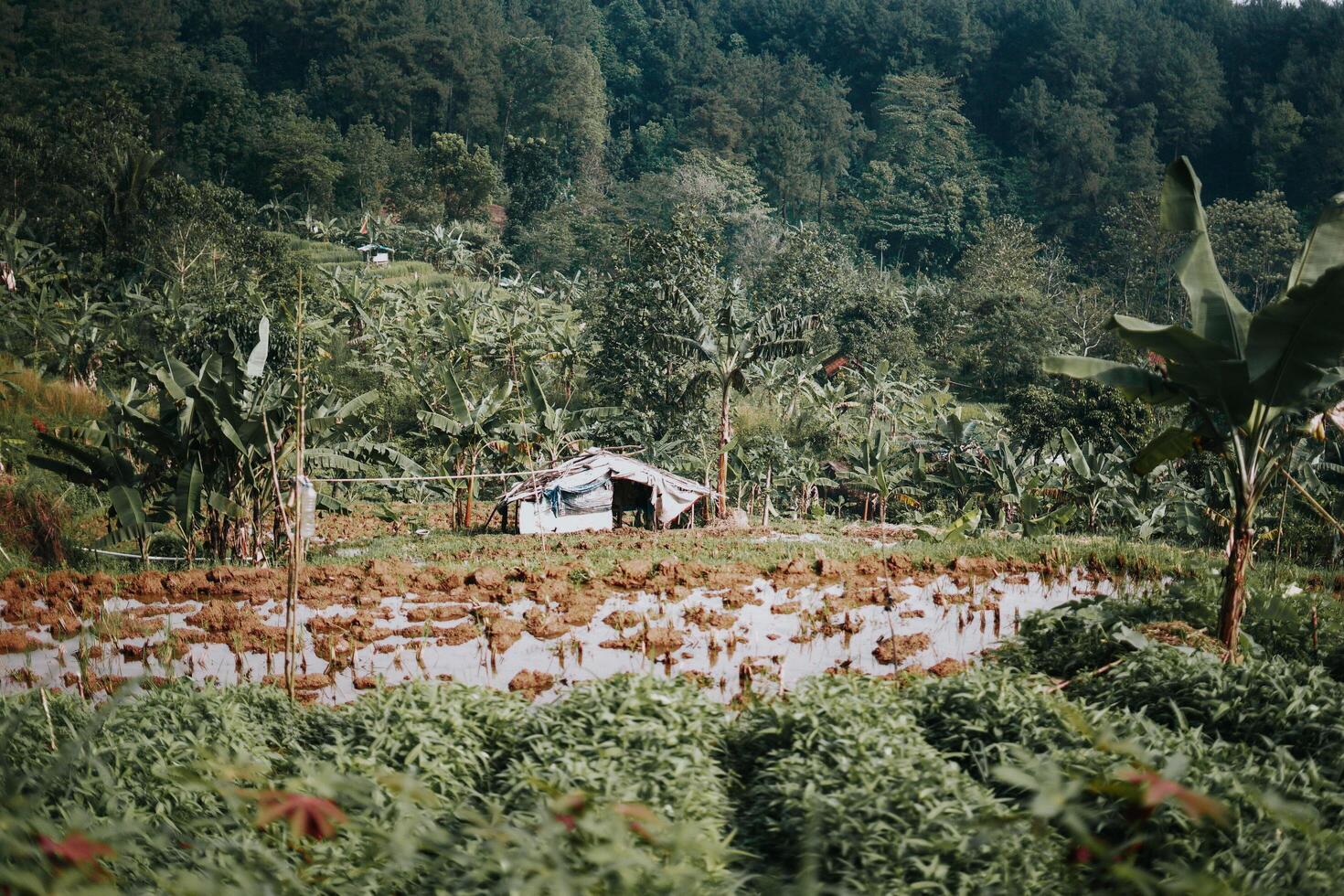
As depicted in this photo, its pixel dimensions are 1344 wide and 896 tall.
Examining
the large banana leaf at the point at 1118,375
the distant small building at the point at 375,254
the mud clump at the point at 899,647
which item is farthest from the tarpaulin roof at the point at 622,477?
the distant small building at the point at 375,254

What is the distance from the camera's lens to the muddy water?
17.7 feet

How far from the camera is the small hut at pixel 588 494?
39.5ft

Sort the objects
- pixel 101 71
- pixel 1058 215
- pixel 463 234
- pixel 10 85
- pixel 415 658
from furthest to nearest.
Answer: pixel 1058 215 → pixel 101 71 → pixel 463 234 → pixel 10 85 → pixel 415 658

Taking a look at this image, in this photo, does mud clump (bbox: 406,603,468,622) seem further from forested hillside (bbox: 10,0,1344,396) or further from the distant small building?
the distant small building

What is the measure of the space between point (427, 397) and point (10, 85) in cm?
3348

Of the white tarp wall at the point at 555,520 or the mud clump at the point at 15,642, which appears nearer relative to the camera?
the mud clump at the point at 15,642

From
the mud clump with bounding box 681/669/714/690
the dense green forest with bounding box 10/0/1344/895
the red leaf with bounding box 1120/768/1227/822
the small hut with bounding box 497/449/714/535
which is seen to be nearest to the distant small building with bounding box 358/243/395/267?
the dense green forest with bounding box 10/0/1344/895

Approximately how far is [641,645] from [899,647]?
1471 millimetres

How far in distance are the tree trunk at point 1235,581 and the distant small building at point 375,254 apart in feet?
114

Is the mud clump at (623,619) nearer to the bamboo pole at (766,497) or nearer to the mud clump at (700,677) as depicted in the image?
the mud clump at (700,677)

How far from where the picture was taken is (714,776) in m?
3.51

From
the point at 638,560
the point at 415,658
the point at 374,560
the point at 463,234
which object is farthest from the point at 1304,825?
the point at 463,234

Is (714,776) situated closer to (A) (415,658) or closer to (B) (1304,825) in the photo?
(B) (1304,825)

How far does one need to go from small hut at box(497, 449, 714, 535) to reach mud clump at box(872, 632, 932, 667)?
6.51 m
